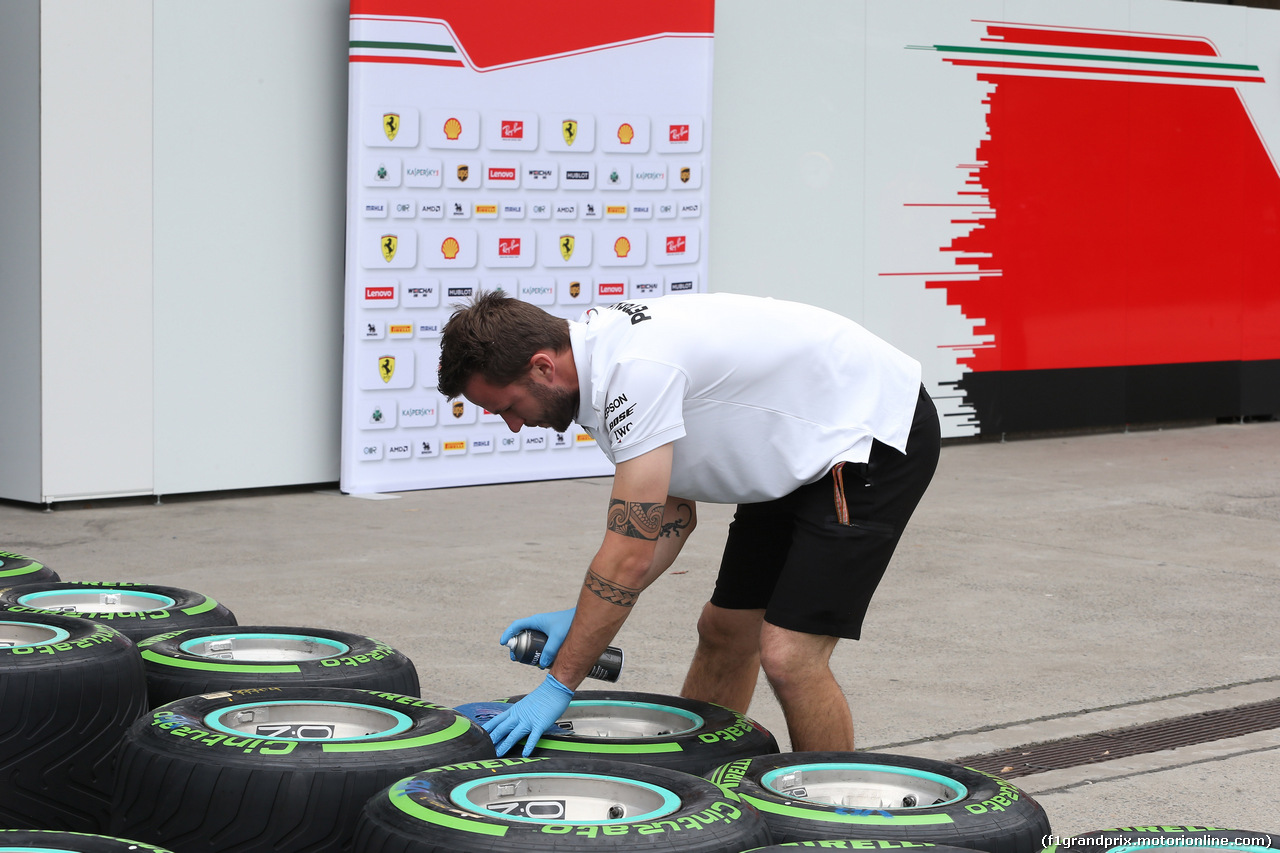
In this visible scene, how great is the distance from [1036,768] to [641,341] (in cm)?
178

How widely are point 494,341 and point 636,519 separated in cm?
44

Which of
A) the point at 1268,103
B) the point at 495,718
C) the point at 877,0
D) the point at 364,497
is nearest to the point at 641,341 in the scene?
the point at 495,718

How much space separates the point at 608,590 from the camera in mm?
3020

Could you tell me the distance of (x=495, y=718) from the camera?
292 cm

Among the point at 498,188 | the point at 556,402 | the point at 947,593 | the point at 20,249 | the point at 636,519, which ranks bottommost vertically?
the point at 947,593

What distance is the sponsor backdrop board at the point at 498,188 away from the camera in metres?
8.34

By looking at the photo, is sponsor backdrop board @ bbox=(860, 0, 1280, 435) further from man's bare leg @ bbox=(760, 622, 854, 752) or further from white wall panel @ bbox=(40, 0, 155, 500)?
man's bare leg @ bbox=(760, 622, 854, 752)

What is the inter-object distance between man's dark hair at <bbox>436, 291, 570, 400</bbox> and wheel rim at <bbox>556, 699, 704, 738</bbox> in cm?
70

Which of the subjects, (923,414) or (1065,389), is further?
(1065,389)

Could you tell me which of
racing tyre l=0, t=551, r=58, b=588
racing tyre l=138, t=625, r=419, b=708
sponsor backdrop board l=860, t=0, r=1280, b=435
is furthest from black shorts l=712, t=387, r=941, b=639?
sponsor backdrop board l=860, t=0, r=1280, b=435

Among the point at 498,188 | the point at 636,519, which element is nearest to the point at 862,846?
the point at 636,519

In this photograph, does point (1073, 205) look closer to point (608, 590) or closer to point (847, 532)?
point (847, 532)

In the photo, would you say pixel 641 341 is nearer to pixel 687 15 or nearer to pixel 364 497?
pixel 364 497

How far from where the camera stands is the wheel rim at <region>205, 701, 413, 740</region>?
279cm
